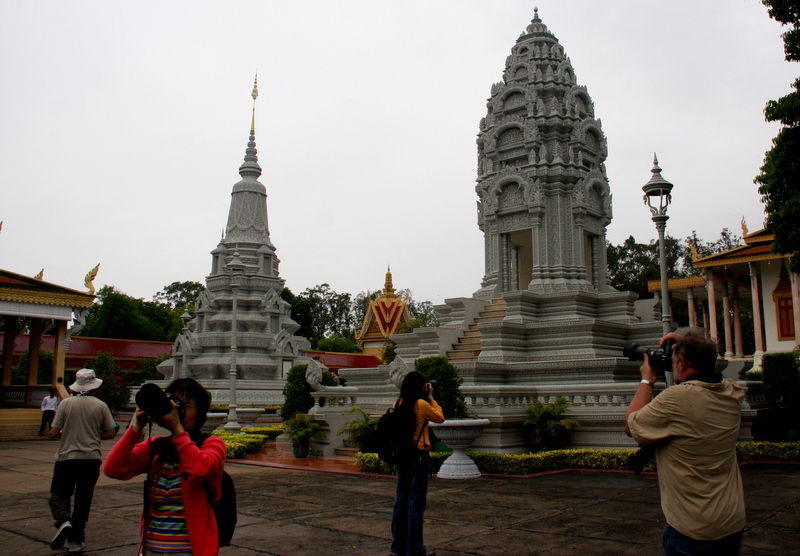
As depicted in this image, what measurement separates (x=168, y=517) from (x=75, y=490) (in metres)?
3.89

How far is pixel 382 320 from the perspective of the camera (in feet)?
177

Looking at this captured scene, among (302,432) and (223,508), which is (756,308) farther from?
(223,508)

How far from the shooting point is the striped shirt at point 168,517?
3461 mm

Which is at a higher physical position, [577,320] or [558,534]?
[577,320]

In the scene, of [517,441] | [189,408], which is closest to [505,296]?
[517,441]

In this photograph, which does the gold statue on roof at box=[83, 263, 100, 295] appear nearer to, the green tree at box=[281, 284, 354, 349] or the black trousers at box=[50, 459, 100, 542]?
the black trousers at box=[50, 459, 100, 542]

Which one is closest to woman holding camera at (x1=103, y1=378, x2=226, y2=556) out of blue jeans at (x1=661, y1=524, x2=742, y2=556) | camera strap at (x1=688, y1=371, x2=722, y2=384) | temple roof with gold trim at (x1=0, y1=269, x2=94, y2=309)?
blue jeans at (x1=661, y1=524, x2=742, y2=556)

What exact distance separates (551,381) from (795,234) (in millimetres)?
5861

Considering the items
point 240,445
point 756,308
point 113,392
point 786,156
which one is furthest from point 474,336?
point 113,392

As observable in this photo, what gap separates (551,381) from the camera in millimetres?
15672

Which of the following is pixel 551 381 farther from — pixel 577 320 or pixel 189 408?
pixel 189 408

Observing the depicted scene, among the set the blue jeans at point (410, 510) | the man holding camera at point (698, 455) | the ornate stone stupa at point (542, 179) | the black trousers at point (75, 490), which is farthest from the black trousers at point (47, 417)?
the man holding camera at point (698, 455)

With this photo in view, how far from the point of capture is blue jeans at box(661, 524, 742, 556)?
3.26 m

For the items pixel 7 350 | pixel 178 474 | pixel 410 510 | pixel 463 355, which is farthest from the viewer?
pixel 7 350
